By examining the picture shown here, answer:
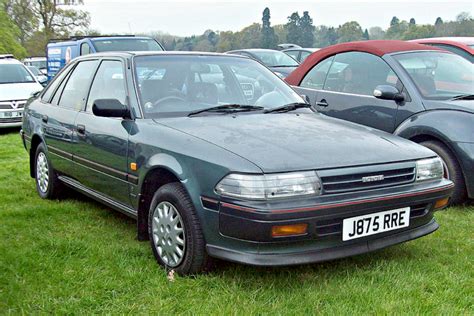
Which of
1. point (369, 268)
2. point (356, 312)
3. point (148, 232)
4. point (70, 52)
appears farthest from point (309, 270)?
point (70, 52)

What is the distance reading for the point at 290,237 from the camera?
3014 millimetres

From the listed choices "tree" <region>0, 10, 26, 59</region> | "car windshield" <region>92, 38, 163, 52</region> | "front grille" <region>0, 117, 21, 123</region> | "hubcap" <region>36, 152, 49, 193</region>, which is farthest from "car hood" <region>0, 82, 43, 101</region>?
"tree" <region>0, 10, 26, 59</region>

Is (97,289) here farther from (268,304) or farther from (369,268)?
(369,268)

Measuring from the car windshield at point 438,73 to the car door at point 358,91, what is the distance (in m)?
0.22

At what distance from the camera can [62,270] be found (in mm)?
3646

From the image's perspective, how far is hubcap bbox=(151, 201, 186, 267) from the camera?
347 centimetres

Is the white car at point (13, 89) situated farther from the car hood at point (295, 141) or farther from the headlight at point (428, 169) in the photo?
the headlight at point (428, 169)

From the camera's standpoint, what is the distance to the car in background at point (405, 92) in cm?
487

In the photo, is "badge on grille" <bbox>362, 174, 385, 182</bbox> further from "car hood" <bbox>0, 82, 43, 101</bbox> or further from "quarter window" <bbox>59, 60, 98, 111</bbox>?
"car hood" <bbox>0, 82, 43, 101</bbox>

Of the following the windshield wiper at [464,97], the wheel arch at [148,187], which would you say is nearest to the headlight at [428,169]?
the wheel arch at [148,187]

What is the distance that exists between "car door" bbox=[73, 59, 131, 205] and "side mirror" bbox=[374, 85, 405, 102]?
2468 mm

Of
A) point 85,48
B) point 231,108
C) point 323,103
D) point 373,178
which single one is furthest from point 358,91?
point 85,48

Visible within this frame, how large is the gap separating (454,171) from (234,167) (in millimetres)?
2622

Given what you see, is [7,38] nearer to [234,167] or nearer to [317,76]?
[317,76]
